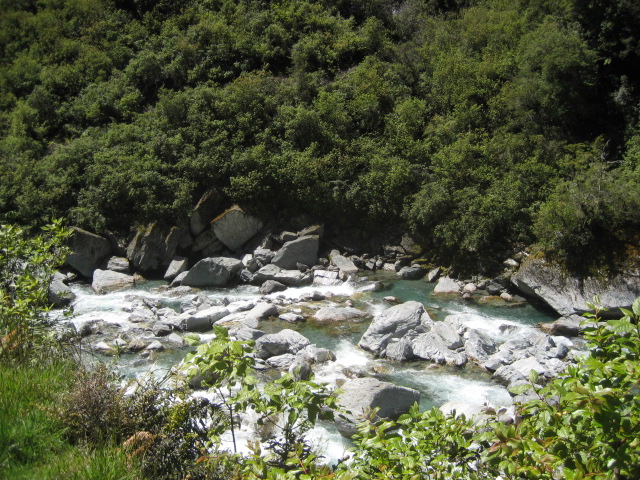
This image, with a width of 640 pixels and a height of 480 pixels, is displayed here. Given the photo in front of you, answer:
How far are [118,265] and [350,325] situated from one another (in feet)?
32.4

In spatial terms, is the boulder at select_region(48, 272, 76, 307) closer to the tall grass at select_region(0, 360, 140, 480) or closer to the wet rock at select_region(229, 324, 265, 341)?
the wet rock at select_region(229, 324, 265, 341)

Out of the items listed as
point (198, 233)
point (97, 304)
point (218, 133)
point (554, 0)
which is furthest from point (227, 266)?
point (554, 0)

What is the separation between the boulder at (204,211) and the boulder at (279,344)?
28.8 feet

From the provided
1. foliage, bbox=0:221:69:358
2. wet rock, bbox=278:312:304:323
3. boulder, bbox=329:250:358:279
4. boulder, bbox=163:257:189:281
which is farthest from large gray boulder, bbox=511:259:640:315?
foliage, bbox=0:221:69:358

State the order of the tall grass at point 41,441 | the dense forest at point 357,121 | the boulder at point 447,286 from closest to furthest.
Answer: the tall grass at point 41,441, the boulder at point 447,286, the dense forest at point 357,121

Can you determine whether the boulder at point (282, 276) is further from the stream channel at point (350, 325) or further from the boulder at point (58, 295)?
the boulder at point (58, 295)

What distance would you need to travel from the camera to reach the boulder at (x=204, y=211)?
2047 centimetres

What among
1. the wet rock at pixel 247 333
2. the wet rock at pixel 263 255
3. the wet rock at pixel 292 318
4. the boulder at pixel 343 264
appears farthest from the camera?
the wet rock at pixel 263 255

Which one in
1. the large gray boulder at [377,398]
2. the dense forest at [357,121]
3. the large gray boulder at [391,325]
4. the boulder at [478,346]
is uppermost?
the dense forest at [357,121]

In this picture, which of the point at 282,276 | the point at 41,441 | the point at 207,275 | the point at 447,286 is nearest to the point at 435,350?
the point at 447,286

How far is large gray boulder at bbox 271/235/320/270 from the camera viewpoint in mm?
19031

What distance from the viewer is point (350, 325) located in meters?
14.6

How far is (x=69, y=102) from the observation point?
1047 inches

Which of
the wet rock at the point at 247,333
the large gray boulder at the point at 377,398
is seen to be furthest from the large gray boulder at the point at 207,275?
the large gray boulder at the point at 377,398
